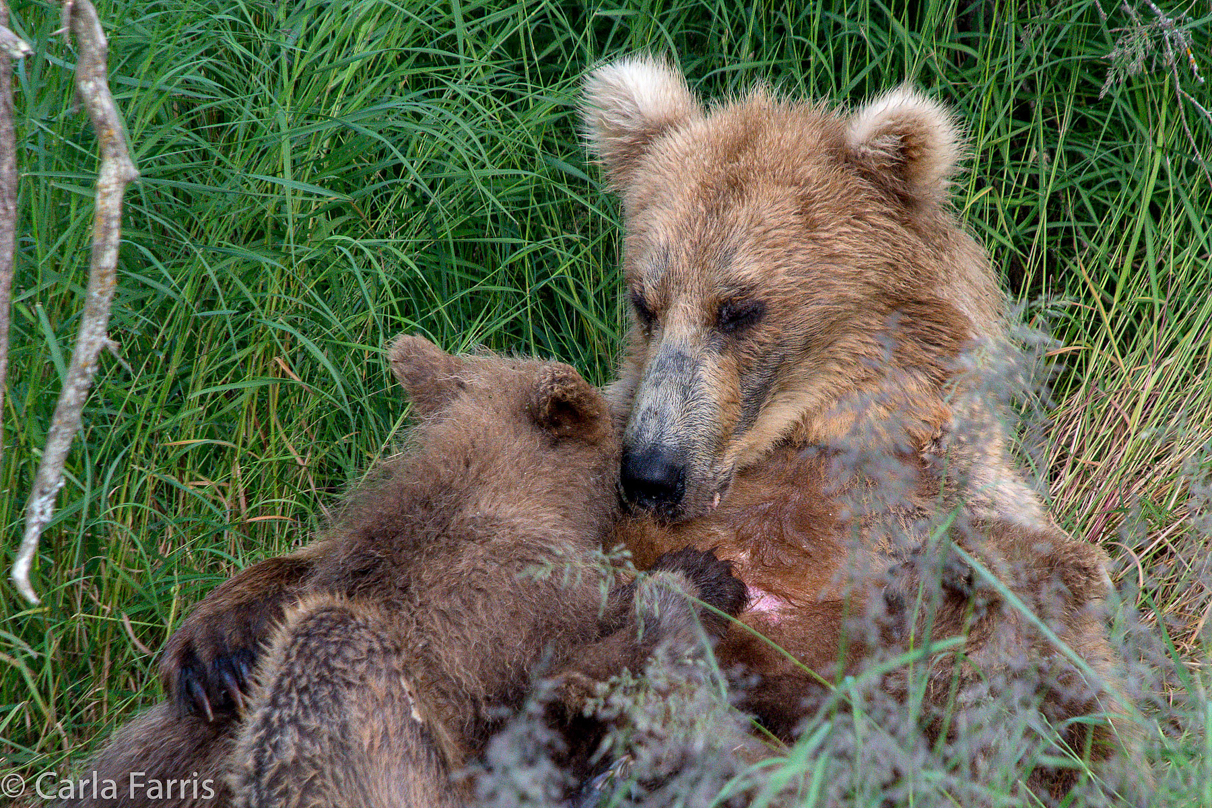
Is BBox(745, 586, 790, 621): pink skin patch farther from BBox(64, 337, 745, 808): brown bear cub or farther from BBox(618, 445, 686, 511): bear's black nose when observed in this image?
BBox(618, 445, 686, 511): bear's black nose

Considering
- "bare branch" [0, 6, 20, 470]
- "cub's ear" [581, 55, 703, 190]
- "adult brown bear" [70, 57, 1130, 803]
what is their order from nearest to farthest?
"bare branch" [0, 6, 20, 470] < "adult brown bear" [70, 57, 1130, 803] < "cub's ear" [581, 55, 703, 190]

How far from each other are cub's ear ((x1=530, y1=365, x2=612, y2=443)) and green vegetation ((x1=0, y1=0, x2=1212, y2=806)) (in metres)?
1.10

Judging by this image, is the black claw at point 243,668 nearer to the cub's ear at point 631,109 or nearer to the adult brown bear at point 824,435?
the adult brown bear at point 824,435

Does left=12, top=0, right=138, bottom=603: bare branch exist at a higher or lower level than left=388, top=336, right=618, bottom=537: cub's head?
higher

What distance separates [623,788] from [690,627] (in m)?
0.50

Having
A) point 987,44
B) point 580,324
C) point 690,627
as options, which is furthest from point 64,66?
point 987,44

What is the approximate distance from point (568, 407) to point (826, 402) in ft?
2.82

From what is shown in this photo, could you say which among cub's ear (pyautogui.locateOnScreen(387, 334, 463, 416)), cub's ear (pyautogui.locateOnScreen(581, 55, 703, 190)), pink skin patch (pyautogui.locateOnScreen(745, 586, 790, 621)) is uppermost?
cub's ear (pyautogui.locateOnScreen(581, 55, 703, 190))

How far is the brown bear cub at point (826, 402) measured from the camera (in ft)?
9.75

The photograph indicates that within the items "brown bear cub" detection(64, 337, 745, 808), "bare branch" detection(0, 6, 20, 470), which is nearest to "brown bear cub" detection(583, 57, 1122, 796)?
"brown bear cub" detection(64, 337, 745, 808)

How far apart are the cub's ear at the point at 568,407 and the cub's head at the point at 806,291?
0.11 metres

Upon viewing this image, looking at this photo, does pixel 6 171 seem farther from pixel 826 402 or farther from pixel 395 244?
pixel 826 402

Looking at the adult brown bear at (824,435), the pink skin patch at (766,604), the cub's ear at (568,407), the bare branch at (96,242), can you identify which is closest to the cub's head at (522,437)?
the cub's ear at (568,407)

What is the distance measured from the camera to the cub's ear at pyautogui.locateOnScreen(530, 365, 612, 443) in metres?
3.13
